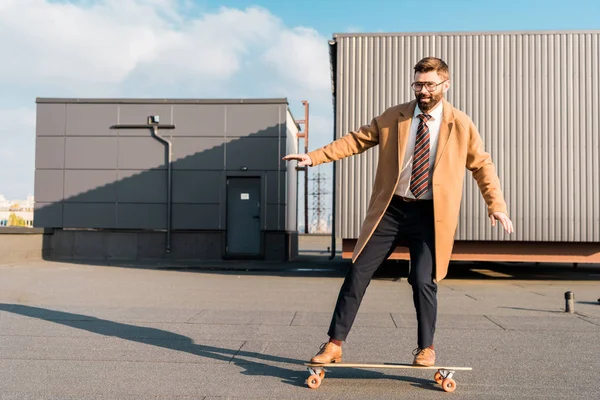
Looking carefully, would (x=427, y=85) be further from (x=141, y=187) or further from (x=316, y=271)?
(x=141, y=187)

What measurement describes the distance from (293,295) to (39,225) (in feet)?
42.5

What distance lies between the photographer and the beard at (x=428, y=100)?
4092mm

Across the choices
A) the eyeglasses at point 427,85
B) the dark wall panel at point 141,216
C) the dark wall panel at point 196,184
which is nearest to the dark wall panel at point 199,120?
the dark wall panel at point 196,184

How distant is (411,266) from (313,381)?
3.23ft

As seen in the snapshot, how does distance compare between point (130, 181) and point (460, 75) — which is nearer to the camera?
point (460, 75)

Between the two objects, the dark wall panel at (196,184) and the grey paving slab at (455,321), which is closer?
the grey paving slab at (455,321)

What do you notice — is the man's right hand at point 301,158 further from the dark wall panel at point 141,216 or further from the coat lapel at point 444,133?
the dark wall panel at point 141,216

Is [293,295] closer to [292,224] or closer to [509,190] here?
[509,190]

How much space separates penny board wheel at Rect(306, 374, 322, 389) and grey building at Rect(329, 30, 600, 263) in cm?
891

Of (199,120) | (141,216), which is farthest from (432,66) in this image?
(141,216)

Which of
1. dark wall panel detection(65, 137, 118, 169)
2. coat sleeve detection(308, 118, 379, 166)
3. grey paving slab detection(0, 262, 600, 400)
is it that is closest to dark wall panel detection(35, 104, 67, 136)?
dark wall panel detection(65, 137, 118, 169)

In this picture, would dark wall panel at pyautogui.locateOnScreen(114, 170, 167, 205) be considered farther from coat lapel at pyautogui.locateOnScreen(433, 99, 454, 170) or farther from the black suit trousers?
coat lapel at pyautogui.locateOnScreen(433, 99, 454, 170)

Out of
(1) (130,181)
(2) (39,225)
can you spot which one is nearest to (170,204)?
(1) (130,181)

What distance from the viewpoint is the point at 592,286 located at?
41.0 ft
